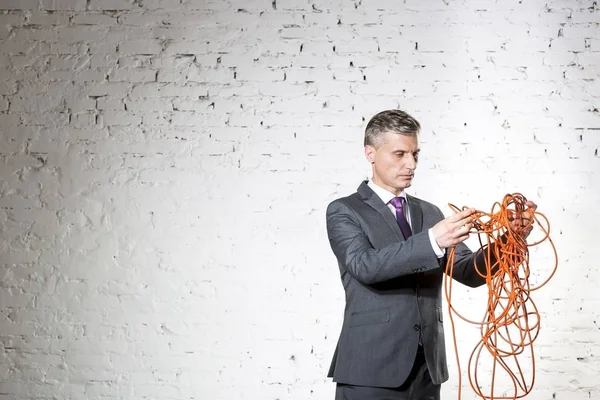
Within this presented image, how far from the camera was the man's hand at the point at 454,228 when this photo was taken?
195 cm

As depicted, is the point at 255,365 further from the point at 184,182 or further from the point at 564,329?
the point at 564,329

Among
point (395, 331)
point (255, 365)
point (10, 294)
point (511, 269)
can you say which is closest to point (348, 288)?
point (395, 331)

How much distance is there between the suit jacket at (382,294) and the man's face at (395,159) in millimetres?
71

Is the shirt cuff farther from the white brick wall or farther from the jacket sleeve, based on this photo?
the white brick wall

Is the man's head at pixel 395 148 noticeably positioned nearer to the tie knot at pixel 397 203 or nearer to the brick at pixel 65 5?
the tie knot at pixel 397 203

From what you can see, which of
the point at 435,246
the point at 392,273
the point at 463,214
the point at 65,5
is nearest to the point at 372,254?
the point at 392,273

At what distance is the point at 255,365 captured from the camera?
3.57m

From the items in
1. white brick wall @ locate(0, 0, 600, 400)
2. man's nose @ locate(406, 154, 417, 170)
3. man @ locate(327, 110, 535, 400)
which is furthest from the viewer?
white brick wall @ locate(0, 0, 600, 400)

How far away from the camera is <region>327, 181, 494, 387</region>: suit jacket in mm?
2076

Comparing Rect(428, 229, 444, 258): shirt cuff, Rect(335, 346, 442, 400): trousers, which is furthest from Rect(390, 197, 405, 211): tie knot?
Rect(335, 346, 442, 400): trousers

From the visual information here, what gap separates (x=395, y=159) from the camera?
2271 millimetres

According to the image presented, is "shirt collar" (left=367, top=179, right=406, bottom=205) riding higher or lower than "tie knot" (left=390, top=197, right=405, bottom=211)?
higher

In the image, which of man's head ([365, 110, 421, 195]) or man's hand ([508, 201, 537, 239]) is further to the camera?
man's head ([365, 110, 421, 195])

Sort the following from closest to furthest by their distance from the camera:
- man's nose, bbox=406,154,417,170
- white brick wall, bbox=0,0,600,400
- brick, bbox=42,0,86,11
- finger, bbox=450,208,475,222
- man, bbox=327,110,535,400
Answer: finger, bbox=450,208,475,222
man, bbox=327,110,535,400
man's nose, bbox=406,154,417,170
white brick wall, bbox=0,0,600,400
brick, bbox=42,0,86,11
